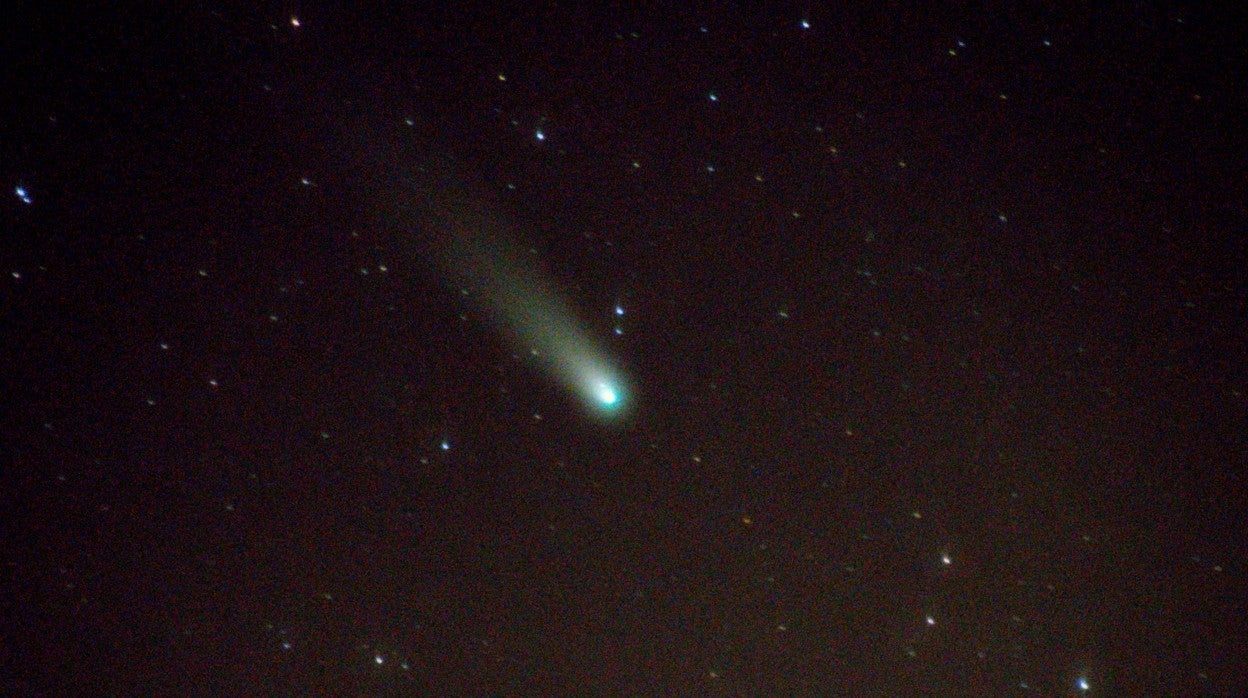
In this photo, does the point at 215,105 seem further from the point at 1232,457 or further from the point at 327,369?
the point at 1232,457

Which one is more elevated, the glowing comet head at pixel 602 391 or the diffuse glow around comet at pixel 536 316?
the diffuse glow around comet at pixel 536 316

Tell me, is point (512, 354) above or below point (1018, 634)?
above

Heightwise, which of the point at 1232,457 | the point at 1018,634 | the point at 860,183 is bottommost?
the point at 1018,634

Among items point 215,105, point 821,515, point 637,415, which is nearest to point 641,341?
point 637,415

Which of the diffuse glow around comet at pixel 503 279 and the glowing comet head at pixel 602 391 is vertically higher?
the diffuse glow around comet at pixel 503 279

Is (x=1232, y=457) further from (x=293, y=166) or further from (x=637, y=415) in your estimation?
(x=293, y=166)

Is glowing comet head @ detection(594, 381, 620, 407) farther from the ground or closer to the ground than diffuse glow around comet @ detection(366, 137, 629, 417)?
closer to the ground

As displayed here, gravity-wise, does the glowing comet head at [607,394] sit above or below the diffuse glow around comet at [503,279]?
below
